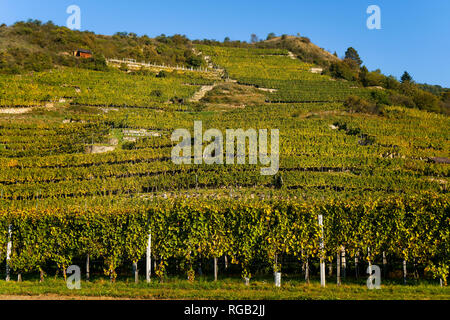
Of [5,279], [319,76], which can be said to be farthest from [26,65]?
[5,279]

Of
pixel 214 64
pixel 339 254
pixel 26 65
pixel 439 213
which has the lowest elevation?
pixel 339 254

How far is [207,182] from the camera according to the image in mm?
31359

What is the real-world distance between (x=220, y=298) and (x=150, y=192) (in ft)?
Result: 65.4

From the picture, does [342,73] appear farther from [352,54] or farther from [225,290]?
[225,290]

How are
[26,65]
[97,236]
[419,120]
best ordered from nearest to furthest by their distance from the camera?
[97,236], [419,120], [26,65]

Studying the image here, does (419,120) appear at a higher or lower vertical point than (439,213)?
higher

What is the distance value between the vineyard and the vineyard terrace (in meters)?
1.11

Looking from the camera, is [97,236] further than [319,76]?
No

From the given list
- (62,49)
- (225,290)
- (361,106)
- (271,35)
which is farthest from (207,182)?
(271,35)

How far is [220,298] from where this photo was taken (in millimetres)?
→ 11445

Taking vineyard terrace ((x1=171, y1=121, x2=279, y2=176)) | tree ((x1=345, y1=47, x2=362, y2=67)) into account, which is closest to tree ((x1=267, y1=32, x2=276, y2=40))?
tree ((x1=345, y1=47, x2=362, y2=67))

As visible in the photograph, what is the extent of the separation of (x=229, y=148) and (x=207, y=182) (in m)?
5.58

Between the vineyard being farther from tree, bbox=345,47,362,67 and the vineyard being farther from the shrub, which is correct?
tree, bbox=345,47,362,67

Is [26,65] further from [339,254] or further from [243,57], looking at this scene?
[339,254]
